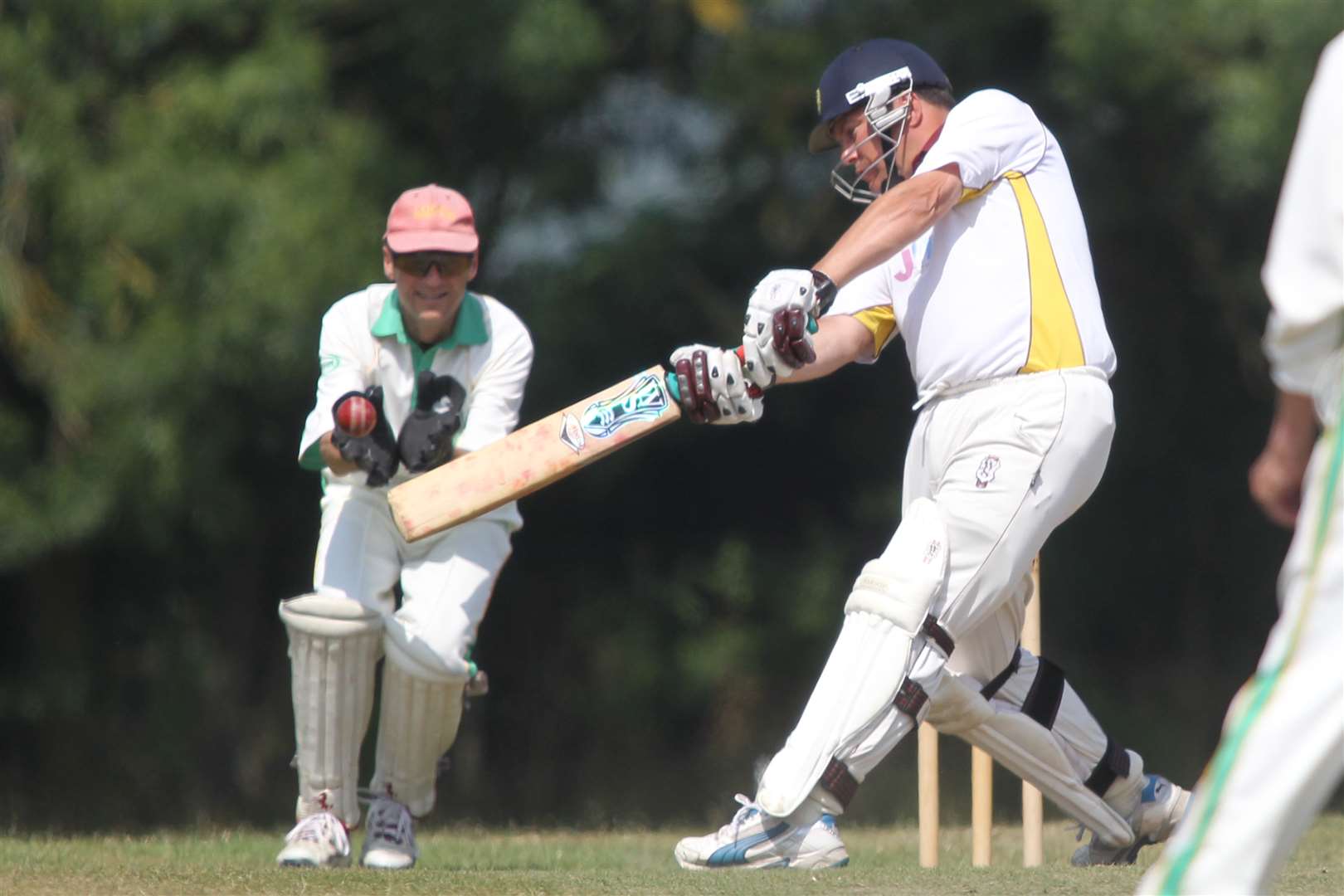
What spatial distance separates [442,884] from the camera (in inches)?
122

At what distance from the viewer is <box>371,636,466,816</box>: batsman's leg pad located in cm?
398

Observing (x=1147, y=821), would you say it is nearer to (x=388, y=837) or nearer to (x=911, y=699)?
(x=911, y=699)

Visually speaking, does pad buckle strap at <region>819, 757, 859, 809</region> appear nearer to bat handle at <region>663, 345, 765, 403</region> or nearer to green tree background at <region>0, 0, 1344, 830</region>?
bat handle at <region>663, 345, 765, 403</region>

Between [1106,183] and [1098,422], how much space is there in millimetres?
4986

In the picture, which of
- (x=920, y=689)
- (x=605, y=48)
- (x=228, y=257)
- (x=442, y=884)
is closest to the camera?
(x=442, y=884)

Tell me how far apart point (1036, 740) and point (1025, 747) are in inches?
1.0

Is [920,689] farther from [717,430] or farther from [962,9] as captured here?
[717,430]

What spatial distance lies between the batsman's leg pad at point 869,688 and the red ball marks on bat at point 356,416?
1.10 metres

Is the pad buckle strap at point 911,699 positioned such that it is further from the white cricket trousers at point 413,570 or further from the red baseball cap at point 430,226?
the red baseball cap at point 430,226

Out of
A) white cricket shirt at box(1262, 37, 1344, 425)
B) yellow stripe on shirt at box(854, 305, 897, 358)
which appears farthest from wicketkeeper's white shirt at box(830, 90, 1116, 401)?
white cricket shirt at box(1262, 37, 1344, 425)

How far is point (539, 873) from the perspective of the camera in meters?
3.50

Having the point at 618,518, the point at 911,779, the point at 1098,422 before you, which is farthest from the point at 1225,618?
the point at 1098,422

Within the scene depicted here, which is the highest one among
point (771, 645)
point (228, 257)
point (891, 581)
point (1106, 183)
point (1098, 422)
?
point (1106, 183)

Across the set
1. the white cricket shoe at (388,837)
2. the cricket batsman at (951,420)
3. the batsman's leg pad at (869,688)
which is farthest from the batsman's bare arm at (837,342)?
the white cricket shoe at (388,837)
